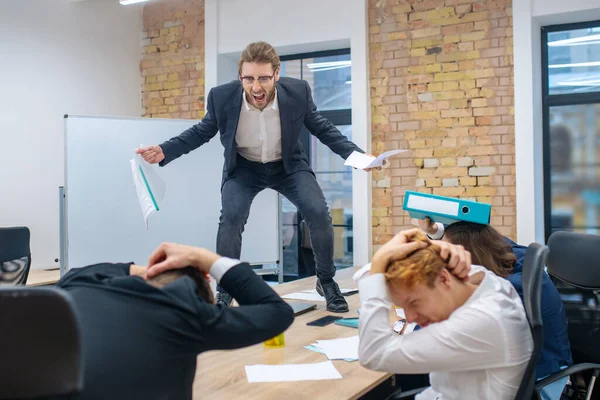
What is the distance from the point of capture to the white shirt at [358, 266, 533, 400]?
1339 mm

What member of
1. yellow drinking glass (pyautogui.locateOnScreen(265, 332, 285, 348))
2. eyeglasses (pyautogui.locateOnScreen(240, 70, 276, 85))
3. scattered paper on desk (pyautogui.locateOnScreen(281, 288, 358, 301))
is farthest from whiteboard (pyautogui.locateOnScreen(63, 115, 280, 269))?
yellow drinking glass (pyautogui.locateOnScreen(265, 332, 285, 348))

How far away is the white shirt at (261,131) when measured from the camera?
327 cm

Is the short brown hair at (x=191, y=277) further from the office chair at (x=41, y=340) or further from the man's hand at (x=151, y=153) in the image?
the man's hand at (x=151, y=153)

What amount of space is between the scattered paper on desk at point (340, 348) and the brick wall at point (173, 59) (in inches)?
158

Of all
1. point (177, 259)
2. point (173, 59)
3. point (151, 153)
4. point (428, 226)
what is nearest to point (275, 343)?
point (428, 226)

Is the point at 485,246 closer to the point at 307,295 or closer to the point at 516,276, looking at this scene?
the point at 516,276

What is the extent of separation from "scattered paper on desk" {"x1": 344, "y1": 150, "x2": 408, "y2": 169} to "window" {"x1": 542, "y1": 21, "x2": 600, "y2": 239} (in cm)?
258

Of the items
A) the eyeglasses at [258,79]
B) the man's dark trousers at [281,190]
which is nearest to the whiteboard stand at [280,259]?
the man's dark trousers at [281,190]

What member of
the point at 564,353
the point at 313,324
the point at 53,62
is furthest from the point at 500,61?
the point at 53,62

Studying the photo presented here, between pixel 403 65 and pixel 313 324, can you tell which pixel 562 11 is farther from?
pixel 313 324

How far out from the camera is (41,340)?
752 millimetres

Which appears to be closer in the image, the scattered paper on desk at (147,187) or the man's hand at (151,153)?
the scattered paper on desk at (147,187)

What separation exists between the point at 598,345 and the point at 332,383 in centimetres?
91

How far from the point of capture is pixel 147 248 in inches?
188
